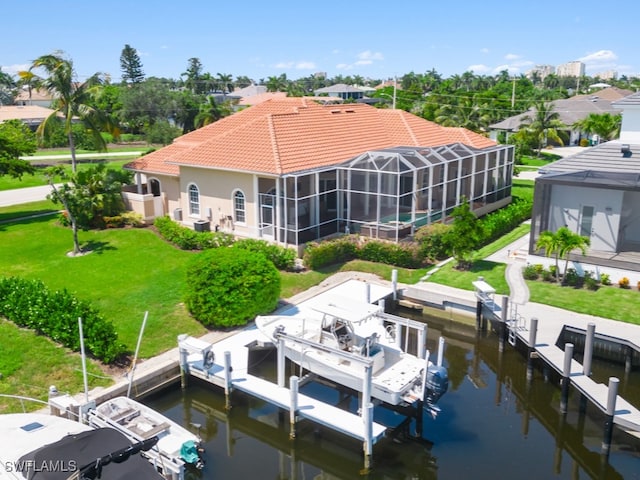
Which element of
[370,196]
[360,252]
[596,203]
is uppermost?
[596,203]

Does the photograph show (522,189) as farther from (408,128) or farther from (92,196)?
(92,196)

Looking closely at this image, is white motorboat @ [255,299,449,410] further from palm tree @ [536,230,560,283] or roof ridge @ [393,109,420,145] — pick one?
roof ridge @ [393,109,420,145]

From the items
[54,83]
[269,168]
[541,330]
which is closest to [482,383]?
[541,330]

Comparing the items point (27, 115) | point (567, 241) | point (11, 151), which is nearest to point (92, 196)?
point (11, 151)

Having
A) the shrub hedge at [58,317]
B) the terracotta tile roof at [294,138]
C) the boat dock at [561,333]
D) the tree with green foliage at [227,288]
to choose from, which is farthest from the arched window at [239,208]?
the boat dock at [561,333]

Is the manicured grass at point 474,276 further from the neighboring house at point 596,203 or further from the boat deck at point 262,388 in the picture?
the boat deck at point 262,388

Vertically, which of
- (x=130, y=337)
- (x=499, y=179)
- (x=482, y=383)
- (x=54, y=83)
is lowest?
(x=482, y=383)

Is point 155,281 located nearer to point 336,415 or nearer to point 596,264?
point 336,415
